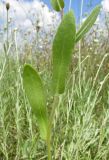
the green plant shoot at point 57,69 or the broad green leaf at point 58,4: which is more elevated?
the broad green leaf at point 58,4

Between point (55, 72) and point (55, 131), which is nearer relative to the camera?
point (55, 72)

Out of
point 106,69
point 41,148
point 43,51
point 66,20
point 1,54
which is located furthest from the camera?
point 43,51

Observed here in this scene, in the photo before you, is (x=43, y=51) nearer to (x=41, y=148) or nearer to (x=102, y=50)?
(x=102, y=50)

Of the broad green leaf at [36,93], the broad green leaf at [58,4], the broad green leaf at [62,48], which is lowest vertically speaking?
the broad green leaf at [36,93]

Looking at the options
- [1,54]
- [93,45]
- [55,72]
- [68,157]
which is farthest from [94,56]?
[55,72]

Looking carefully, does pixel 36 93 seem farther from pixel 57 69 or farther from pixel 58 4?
pixel 58 4

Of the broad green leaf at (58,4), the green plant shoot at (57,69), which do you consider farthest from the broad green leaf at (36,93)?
the broad green leaf at (58,4)

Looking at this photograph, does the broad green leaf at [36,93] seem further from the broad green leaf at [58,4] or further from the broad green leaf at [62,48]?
the broad green leaf at [58,4]
